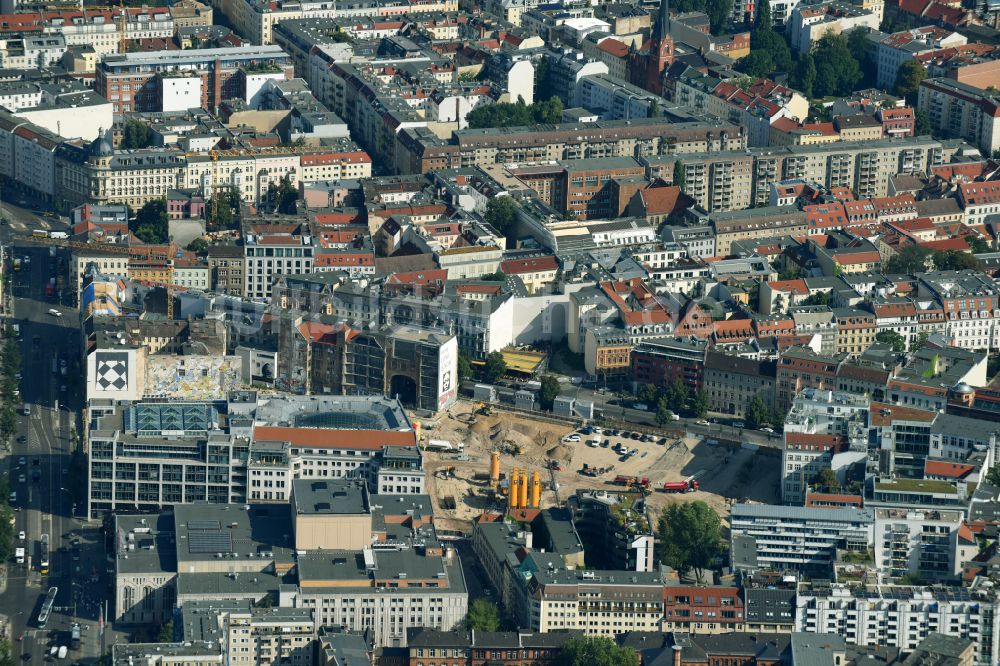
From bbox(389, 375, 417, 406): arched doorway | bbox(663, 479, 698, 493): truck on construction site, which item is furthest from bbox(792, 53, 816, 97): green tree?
bbox(663, 479, 698, 493): truck on construction site

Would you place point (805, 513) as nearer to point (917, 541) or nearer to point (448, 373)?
point (917, 541)

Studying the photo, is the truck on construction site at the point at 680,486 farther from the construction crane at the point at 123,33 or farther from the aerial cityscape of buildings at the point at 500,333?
the construction crane at the point at 123,33

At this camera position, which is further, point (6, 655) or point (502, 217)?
point (502, 217)

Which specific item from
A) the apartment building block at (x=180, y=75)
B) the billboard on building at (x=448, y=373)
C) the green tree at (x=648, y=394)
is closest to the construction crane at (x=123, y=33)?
the apartment building block at (x=180, y=75)

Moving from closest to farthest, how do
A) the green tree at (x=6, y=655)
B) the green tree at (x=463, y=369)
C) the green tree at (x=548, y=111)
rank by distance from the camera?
1. the green tree at (x=6, y=655)
2. the green tree at (x=463, y=369)
3. the green tree at (x=548, y=111)

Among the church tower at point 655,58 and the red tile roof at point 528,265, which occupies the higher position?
the church tower at point 655,58

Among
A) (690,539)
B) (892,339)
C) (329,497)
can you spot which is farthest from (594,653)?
(892,339)
